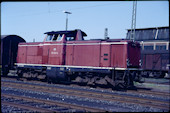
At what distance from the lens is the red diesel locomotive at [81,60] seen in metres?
13.8

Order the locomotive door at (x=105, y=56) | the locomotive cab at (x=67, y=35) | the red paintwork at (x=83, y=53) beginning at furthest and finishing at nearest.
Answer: the locomotive cab at (x=67, y=35) → the locomotive door at (x=105, y=56) → the red paintwork at (x=83, y=53)

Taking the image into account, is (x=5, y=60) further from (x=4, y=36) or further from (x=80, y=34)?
(x=80, y=34)

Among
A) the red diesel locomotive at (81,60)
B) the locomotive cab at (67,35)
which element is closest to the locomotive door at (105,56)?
the red diesel locomotive at (81,60)

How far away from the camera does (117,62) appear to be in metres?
13.9

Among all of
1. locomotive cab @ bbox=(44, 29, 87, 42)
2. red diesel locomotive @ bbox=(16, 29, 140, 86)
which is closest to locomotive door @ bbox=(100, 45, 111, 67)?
red diesel locomotive @ bbox=(16, 29, 140, 86)

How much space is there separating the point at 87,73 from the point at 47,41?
15.2ft

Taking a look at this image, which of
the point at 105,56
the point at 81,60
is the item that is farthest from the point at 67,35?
the point at 105,56

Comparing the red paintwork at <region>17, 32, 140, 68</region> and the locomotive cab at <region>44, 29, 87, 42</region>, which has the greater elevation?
the locomotive cab at <region>44, 29, 87, 42</region>

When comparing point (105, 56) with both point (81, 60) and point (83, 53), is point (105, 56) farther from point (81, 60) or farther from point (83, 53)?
point (81, 60)

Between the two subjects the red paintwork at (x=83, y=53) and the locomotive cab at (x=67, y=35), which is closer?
the red paintwork at (x=83, y=53)

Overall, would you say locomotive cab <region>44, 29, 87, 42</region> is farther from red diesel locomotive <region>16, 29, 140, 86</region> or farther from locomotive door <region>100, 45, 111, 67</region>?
locomotive door <region>100, 45, 111, 67</region>

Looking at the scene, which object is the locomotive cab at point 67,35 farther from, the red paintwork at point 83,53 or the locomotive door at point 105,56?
the locomotive door at point 105,56

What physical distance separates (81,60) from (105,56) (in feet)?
6.39

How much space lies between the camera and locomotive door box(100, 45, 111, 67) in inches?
562
